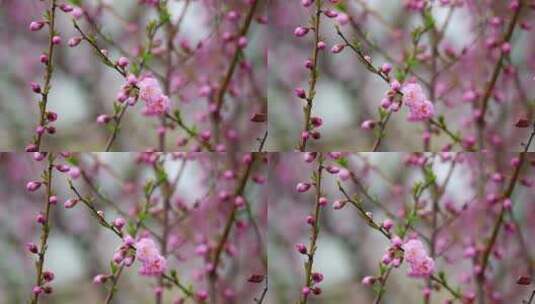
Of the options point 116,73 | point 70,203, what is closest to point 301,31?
point 116,73

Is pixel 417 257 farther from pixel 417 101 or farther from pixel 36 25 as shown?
pixel 36 25

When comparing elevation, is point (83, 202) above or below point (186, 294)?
above

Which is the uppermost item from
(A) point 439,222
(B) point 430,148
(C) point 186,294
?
(B) point 430,148

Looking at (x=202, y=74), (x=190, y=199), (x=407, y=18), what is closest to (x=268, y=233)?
(x=190, y=199)

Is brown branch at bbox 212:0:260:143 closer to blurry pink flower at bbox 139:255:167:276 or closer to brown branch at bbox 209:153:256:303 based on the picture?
brown branch at bbox 209:153:256:303

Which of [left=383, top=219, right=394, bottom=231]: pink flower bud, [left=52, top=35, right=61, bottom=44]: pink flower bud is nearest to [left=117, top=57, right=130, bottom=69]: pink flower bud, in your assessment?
[left=52, top=35, right=61, bottom=44]: pink flower bud

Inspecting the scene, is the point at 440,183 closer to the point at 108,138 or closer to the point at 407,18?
the point at 407,18

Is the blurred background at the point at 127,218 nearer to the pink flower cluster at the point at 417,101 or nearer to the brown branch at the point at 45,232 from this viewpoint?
the brown branch at the point at 45,232
